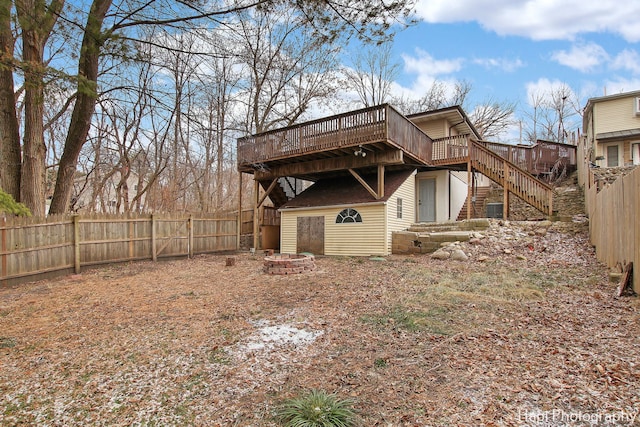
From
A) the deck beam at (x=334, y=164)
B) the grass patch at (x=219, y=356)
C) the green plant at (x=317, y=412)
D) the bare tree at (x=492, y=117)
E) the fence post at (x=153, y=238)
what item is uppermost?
the bare tree at (x=492, y=117)

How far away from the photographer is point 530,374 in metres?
2.79

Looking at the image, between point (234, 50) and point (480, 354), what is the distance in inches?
253

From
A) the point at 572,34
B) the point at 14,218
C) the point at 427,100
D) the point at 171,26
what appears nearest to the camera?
the point at 171,26

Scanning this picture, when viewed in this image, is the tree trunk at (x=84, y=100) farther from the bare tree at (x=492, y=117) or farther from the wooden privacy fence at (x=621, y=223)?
the bare tree at (x=492, y=117)

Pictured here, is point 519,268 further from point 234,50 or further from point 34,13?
point 34,13

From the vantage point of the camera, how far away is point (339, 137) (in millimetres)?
11609

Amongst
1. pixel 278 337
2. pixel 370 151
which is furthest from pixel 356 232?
pixel 278 337

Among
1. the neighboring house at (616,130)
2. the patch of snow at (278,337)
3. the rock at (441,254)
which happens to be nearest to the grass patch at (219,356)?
the patch of snow at (278,337)

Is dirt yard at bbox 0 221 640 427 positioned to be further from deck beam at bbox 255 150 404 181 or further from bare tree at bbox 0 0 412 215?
deck beam at bbox 255 150 404 181

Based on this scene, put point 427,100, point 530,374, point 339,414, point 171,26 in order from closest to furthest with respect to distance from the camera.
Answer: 1. point 339,414
2. point 530,374
3. point 171,26
4. point 427,100

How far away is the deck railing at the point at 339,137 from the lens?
427 inches

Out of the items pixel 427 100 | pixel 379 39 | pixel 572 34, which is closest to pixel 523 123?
pixel 427 100

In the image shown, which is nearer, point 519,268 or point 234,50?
point 234,50

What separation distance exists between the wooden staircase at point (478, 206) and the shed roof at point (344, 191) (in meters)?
4.22
